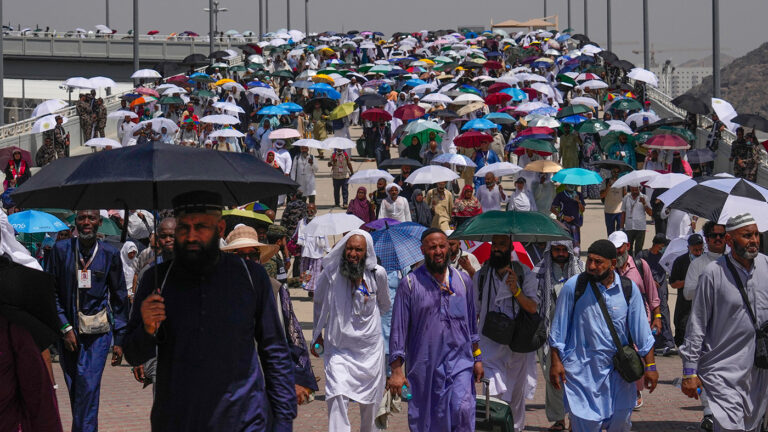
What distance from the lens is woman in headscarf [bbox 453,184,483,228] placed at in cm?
1856

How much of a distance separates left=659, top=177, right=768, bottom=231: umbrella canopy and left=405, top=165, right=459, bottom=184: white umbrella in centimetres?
927

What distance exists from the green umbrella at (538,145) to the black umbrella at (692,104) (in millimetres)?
6490

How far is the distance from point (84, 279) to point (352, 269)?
1.72 m

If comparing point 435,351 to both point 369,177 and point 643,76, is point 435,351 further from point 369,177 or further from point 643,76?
point 643,76

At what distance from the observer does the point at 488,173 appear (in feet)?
65.2

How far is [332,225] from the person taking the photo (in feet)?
46.6

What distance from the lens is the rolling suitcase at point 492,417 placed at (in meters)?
8.53

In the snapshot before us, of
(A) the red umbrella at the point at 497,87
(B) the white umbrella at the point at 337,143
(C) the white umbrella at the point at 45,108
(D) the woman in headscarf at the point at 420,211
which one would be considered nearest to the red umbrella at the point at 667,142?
(D) the woman in headscarf at the point at 420,211

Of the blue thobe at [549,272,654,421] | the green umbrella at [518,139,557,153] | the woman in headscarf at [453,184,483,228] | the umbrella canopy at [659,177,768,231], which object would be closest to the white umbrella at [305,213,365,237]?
the woman in headscarf at [453,184,483,228]

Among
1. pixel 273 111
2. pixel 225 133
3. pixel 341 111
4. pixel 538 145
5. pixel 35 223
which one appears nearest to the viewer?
pixel 35 223

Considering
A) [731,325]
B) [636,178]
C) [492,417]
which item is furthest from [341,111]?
[731,325]

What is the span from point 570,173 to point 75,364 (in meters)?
10.7

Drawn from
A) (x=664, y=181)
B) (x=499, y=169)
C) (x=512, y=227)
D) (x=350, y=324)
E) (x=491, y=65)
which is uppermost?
(x=491, y=65)

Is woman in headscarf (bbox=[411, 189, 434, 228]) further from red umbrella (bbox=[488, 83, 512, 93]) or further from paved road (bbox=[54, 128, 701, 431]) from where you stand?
red umbrella (bbox=[488, 83, 512, 93])
